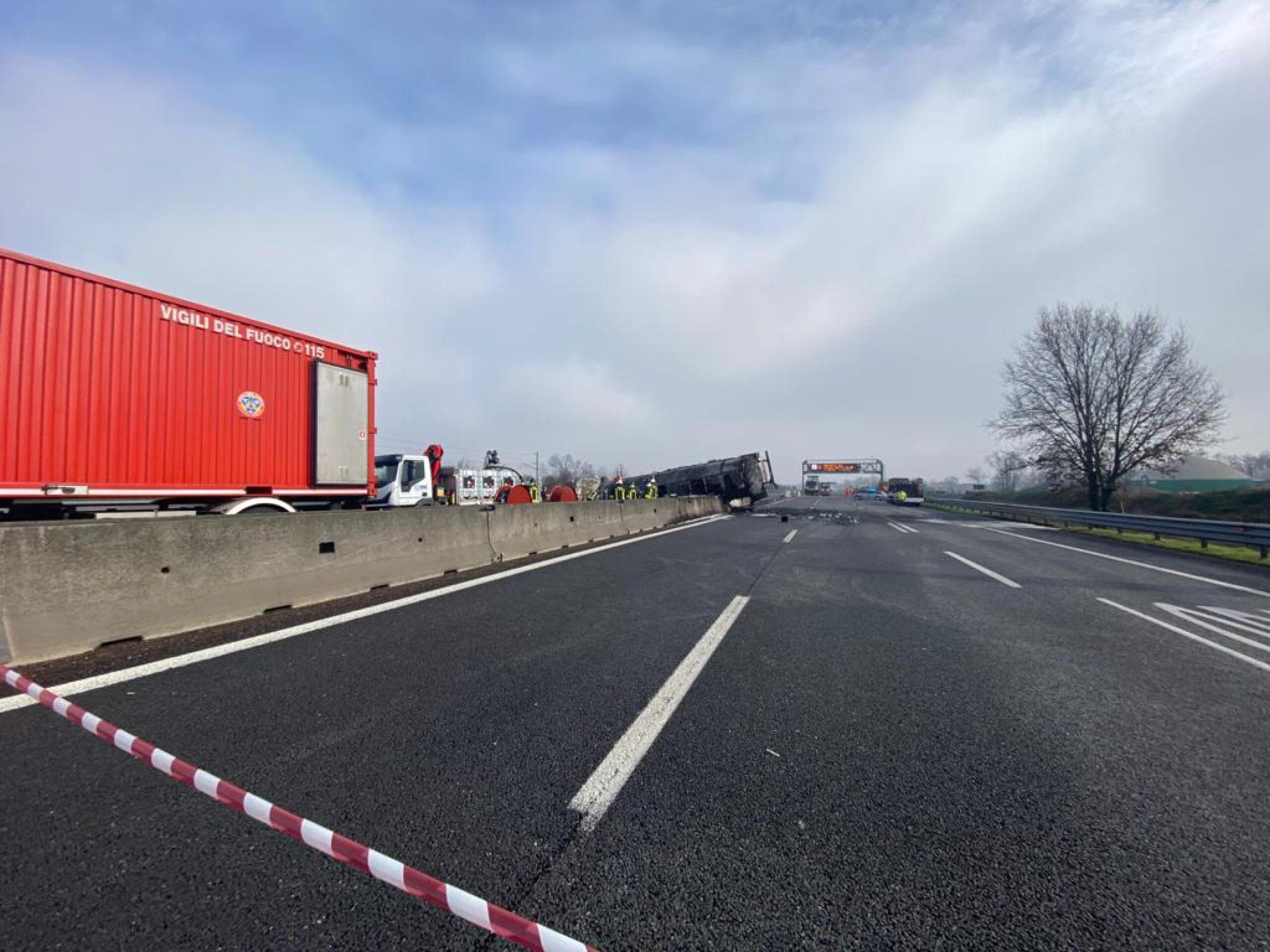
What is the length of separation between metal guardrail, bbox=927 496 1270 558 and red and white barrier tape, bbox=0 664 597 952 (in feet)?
60.4

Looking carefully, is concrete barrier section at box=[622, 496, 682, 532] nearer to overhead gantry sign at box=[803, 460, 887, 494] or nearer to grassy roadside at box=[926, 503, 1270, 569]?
grassy roadside at box=[926, 503, 1270, 569]

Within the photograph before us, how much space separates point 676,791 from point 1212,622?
7.40 meters

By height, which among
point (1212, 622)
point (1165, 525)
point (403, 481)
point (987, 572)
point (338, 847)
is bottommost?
point (1212, 622)

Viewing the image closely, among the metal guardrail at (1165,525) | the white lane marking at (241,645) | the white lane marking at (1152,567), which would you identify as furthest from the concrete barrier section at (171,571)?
the metal guardrail at (1165,525)

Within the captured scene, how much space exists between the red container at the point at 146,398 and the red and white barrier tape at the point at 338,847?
478 cm

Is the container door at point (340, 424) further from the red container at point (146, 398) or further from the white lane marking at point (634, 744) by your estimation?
the white lane marking at point (634, 744)

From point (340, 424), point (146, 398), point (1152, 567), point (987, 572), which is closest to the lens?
point (146, 398)

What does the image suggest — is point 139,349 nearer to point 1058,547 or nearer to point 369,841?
point 369,841

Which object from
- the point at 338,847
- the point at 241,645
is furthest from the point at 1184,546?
the point at 241,645

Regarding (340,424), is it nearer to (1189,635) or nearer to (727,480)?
(1189,635)

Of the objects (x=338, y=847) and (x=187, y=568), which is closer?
(x=338, y=847)

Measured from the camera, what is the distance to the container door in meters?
9.16

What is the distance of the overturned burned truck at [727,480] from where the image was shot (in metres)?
29.5

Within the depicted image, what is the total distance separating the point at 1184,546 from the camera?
16328mm
